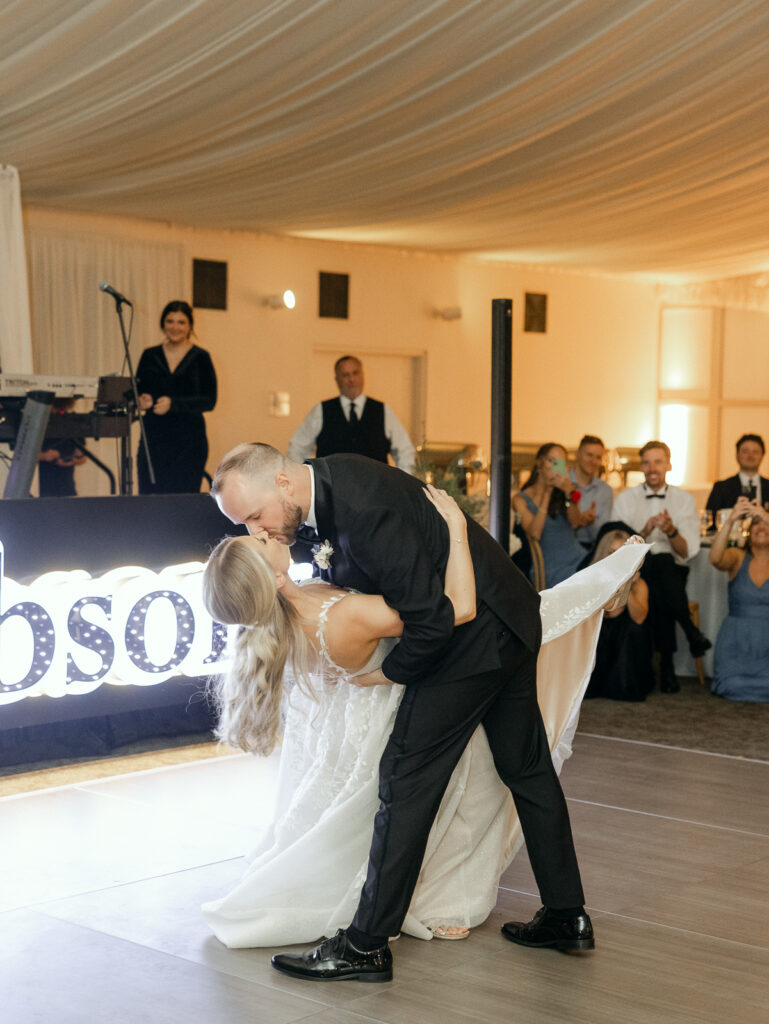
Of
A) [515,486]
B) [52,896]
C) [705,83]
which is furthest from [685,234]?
[52,896]

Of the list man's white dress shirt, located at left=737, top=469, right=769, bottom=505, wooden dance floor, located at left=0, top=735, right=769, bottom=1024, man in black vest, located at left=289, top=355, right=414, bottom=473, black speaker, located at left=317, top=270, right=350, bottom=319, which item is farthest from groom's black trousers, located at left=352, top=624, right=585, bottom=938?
black speaker, located at left=317, top=270, right=350, bottom=319

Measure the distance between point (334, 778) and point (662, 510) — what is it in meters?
4.03

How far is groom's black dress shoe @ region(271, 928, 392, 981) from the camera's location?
2670 mm

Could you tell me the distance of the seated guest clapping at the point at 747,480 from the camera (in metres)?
7.15

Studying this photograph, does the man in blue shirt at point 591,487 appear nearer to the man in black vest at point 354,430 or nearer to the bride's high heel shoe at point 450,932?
the man in black vest at point 354,430

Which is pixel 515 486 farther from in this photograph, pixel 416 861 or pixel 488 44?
pixel 416 861

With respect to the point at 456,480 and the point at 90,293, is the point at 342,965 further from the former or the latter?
the point at 90,293

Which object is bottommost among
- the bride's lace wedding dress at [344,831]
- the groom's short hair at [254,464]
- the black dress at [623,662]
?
the black dress at [623,662]

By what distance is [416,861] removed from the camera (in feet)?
8.77

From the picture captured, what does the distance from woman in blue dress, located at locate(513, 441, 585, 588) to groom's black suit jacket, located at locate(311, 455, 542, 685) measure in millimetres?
3734

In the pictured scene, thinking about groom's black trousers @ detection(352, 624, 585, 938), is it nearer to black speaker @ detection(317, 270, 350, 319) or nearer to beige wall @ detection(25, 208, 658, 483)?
beige wall @ detection(25, 208, 658, 483)

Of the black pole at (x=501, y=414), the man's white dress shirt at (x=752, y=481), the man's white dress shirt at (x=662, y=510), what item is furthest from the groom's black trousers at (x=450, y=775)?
the man's white dress shirt at (x=752, y=481)

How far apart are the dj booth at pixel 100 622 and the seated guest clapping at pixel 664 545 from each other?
241 centimetres

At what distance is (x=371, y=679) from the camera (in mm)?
2781
